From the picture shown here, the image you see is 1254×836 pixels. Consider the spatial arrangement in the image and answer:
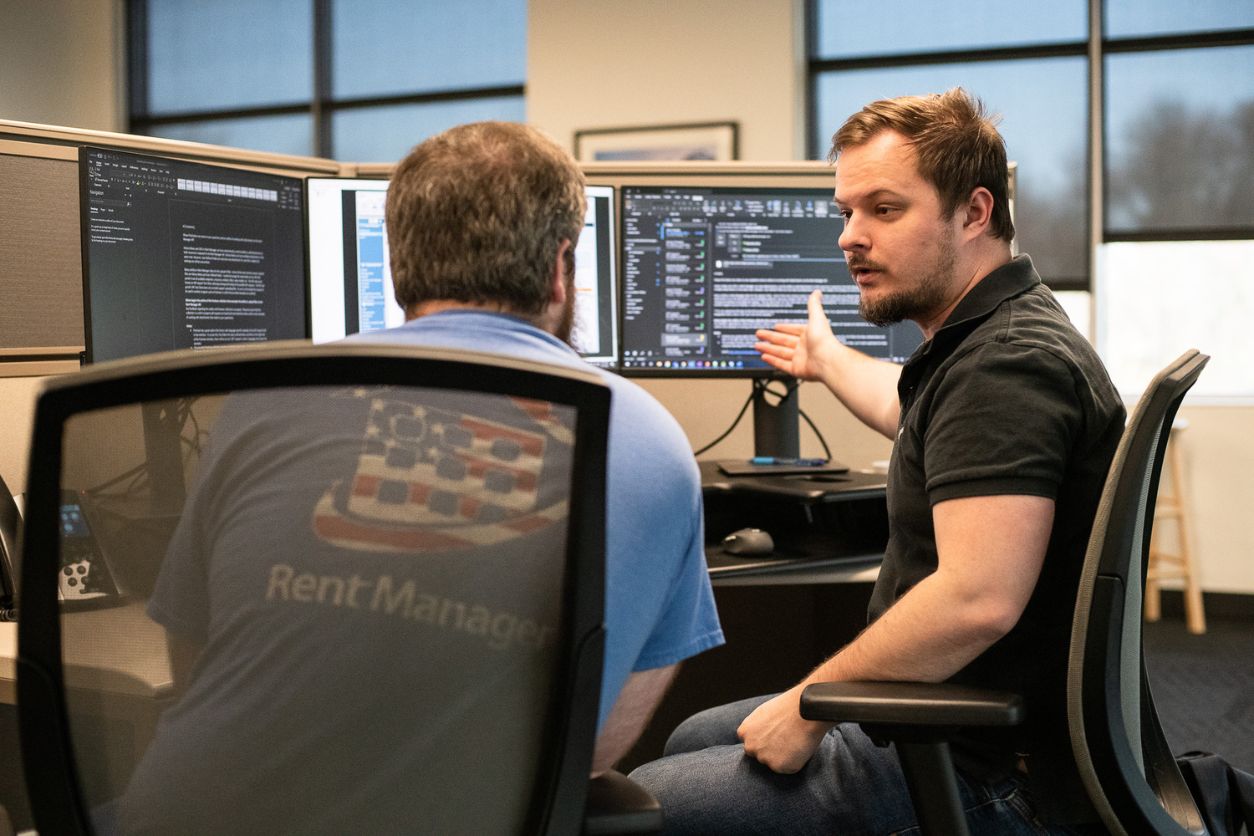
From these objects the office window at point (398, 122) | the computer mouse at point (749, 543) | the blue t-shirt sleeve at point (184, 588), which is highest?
the office window at point (398, 122)

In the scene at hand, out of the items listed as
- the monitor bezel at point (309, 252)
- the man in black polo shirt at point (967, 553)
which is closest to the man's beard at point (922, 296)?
the man in black polo shirt at point (967, 553)

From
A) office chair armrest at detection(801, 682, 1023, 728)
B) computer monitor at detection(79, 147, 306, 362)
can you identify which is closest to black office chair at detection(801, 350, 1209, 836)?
office chair armrest at detection(801, 682, 1023, 728)

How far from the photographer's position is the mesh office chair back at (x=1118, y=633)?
98 centimetres

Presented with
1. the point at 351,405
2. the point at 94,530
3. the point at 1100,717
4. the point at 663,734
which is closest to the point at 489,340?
the point at 351,405

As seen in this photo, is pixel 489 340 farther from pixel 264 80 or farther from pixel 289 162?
pixel 264 80

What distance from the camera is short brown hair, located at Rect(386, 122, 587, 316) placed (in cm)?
93

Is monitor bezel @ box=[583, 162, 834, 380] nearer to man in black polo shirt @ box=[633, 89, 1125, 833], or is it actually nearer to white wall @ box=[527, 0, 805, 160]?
man in black polo shirt @ box=[633, 89, 1125, 833]

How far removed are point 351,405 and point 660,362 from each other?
4.48 ft

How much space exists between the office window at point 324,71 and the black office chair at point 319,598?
4581 millimetres

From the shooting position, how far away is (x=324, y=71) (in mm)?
5340

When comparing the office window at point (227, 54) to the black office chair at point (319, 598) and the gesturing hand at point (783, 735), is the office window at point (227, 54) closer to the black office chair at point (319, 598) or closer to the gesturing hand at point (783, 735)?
the gesturing hand at point (783, 735)

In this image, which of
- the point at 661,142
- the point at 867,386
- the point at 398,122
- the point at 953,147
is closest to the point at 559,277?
the point at 953,147

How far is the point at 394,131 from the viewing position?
17.3 ft

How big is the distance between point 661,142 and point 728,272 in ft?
8.86
